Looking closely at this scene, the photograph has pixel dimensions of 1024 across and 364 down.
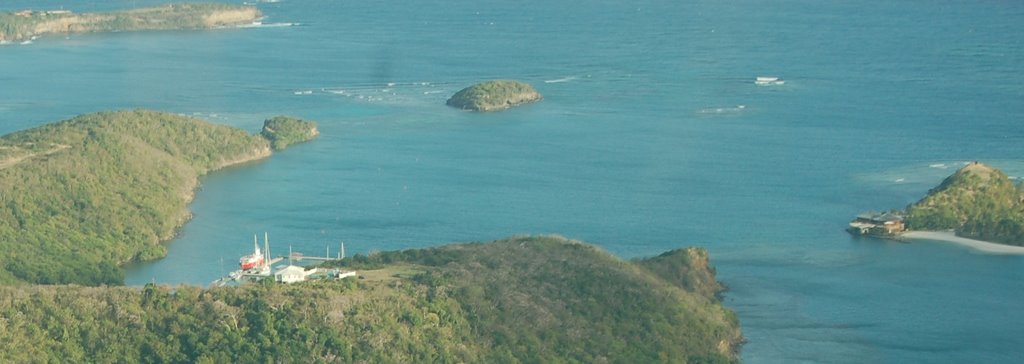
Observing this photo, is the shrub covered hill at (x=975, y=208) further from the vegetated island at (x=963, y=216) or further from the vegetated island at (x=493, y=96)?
the vegetated island at (x=493, y=96)

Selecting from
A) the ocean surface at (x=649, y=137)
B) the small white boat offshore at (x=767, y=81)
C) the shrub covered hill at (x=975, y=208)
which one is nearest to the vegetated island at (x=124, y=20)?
the ocean surface at (x=649, y=137)

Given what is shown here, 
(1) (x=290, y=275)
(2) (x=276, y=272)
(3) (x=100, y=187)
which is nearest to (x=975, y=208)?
(2) (x=276, y=272)

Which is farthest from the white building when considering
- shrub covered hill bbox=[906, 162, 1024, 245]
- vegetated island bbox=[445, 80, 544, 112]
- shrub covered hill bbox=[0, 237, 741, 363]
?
vegetated island bbox=[445, 80, 544, 112]

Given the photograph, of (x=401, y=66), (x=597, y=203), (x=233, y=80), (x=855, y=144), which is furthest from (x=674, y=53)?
(x=597, y=203)

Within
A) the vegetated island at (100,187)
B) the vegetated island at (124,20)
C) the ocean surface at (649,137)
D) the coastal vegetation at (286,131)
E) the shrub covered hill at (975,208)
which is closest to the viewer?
the ocean surface at (649,137)

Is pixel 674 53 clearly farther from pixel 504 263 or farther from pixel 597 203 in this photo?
pixel 504 263

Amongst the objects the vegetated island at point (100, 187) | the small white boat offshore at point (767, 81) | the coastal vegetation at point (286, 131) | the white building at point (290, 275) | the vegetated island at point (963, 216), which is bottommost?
the coastal vegetation at point (286, 131)

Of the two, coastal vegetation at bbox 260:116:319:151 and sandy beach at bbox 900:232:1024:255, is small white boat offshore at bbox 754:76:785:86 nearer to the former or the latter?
coastal vegetation at bbox 260:116:319:151
